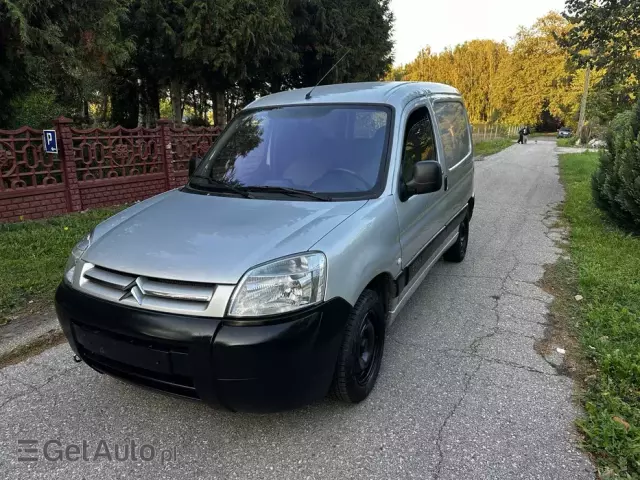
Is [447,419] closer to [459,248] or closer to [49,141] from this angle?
[459,248]

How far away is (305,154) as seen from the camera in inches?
126

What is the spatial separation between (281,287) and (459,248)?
3802mm

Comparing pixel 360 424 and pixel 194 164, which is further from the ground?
pixel 194 164

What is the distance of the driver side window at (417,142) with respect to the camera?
3243 millimetres

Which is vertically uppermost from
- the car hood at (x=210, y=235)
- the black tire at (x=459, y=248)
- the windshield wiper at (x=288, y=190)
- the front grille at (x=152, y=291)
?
the windshield wiper at (x=288, y=190)

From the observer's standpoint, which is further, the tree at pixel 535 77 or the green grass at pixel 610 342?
the tree at pixel 535 77

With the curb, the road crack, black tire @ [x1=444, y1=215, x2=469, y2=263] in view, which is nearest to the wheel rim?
the road crack

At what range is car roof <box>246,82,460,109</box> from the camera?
3424mm

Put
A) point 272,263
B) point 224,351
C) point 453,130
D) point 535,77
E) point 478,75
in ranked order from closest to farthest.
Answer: point 224,351 → point 272,263 → point 453,130 → point 535,77 → point 478,75

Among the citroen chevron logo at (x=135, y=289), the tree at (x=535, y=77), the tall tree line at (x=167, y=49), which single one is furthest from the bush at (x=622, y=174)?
the tree at (x=535, y=77)

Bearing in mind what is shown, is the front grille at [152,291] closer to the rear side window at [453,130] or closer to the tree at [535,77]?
the rear side window at [453,130]

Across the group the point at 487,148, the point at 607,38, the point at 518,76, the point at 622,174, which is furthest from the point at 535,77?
the point at 622,174

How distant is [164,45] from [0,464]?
441 inches

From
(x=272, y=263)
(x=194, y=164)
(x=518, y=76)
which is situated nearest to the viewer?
(x=272, y=263)
